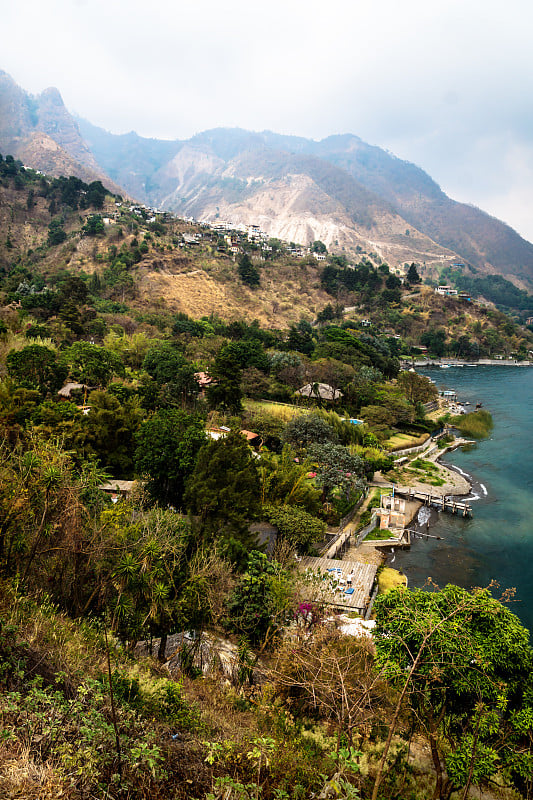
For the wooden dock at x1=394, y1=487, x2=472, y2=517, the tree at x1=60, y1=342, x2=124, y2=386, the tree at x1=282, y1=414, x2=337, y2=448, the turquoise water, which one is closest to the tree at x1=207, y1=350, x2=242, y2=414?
the tree at x1=282, y1=414, x2=337, y2=448

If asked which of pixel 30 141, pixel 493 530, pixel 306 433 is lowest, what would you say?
pixel 493 530

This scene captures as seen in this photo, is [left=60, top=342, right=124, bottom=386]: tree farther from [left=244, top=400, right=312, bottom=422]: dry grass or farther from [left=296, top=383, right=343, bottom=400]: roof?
[left=296, top=383, right=343, bottom=400]: roof

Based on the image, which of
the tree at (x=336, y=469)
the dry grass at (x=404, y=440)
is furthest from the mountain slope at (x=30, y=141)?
the tree at (x=336, y=469)

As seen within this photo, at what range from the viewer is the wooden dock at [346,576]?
1174 cm

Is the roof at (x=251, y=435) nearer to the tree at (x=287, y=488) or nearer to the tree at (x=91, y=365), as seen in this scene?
the tree at (x=287, y=488)

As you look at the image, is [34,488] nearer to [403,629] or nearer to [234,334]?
[403,629]

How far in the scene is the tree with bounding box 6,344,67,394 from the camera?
69.3ft

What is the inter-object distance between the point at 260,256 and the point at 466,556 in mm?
70758

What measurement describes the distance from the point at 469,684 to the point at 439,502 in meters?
18.0

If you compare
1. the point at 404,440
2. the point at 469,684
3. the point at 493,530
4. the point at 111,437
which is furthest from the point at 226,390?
the point at 469,684

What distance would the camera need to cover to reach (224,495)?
12.0m

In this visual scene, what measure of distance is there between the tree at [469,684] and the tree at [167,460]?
874 cm

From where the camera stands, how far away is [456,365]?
6456 centimetres

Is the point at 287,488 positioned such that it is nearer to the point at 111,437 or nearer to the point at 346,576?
the point at 346,576
